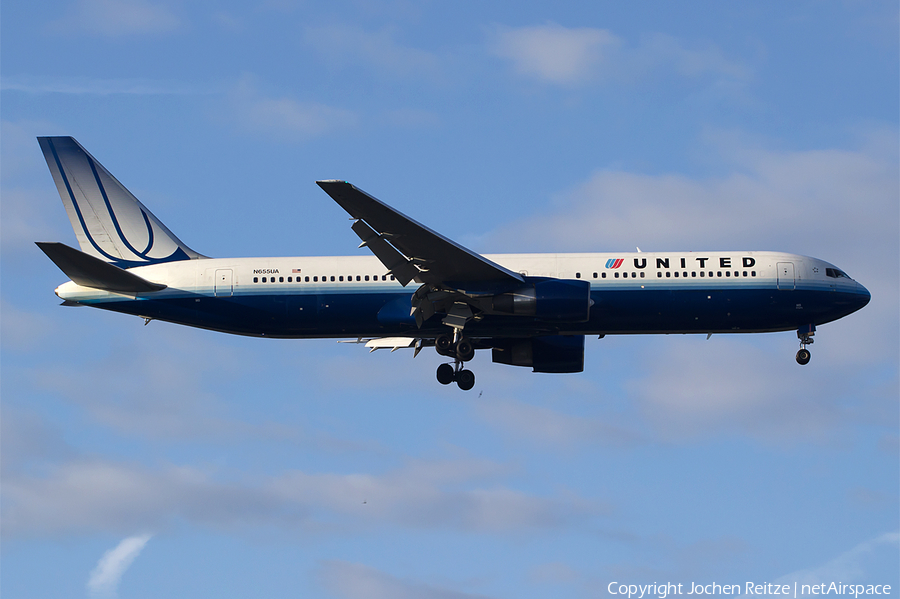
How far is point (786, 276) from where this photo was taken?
4338 cm

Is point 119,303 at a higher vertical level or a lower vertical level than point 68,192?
lower

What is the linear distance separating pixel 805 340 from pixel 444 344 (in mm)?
14414

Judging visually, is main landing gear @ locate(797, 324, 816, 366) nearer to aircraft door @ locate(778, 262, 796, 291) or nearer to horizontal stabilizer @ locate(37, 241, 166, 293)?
aircraft door @ locate(778, 262, 796, 291)

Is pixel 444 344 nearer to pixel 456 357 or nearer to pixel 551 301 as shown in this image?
pixel 456 357

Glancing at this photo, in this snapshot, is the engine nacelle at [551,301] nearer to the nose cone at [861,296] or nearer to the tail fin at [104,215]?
the nose cone at [861,296]

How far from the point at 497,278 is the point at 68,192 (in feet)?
60.7

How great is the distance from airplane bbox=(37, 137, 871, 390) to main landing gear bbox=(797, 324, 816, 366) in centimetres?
4

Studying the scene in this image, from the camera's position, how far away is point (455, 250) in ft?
129

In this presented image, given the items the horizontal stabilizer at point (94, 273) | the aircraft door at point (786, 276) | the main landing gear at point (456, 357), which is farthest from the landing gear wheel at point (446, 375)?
the aircraft door at point (786, 276)

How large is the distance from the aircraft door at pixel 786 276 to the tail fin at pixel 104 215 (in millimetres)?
23325

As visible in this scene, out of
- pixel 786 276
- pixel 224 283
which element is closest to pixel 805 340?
pixel 786 276

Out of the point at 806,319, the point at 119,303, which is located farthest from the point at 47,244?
the point at 806,319

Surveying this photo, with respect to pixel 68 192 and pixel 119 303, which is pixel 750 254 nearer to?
pixel 119 303

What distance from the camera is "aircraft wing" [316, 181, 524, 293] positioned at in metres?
36.7
